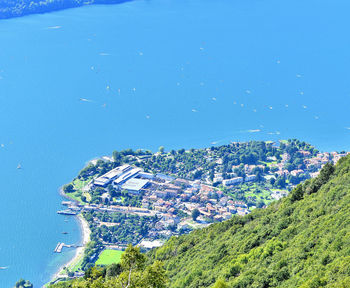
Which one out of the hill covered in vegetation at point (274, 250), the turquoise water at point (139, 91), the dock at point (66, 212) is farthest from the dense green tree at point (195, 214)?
the hill covered in vegetation at point (274, 250)

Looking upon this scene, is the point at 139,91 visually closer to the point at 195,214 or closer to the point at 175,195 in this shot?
the point at 175,195

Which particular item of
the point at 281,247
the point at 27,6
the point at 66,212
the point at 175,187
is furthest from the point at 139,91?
the point at 281,247

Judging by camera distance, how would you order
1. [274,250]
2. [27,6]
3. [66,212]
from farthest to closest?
[27,6], [66,212], [274,250]

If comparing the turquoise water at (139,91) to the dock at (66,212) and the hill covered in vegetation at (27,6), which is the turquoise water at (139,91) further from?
the hill covered in vegetation at (27,6)

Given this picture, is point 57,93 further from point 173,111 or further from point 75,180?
point 75,180

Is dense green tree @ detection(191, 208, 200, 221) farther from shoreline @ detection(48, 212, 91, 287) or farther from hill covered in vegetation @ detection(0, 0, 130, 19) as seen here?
hill covered in vegetation @ detection(0, 0, 130, 19)

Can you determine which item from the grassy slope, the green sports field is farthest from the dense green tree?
the grassy slope

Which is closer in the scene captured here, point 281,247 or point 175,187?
point 281,247
